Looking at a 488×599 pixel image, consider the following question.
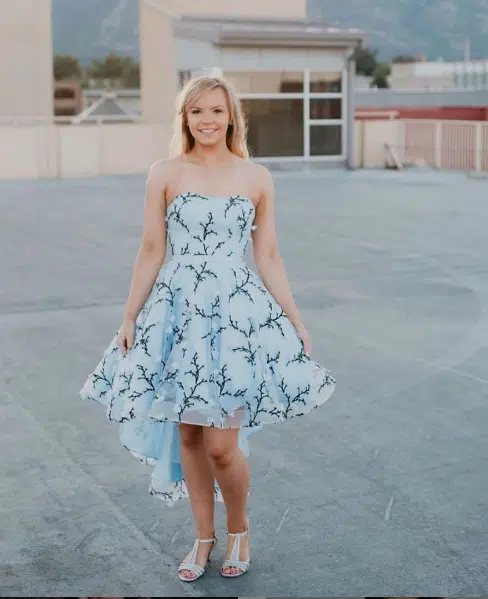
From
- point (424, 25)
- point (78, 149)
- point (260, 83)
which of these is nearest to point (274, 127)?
point (260, 83)

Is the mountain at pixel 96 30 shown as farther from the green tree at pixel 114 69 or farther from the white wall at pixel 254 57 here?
the white wall at pixel 254 57

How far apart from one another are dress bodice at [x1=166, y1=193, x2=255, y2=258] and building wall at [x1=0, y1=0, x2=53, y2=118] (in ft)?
109

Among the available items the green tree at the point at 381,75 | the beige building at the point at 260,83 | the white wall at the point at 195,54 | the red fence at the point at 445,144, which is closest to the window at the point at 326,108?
the beige building at the point at 260,83

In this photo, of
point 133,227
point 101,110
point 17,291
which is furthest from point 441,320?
point 101,110

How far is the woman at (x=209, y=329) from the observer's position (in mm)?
3756

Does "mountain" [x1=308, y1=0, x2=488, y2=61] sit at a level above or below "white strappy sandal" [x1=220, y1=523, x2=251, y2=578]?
above

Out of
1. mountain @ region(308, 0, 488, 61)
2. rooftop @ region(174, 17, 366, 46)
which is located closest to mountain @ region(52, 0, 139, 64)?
mountain @ region(308, 0, 488, 61)

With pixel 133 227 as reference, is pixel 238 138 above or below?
above

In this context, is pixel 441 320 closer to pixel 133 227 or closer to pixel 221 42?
pixel 133 227

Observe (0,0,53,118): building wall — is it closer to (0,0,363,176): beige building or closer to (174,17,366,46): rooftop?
(0,0,363,176): beige building

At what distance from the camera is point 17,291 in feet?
34.7

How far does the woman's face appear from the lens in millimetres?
3834

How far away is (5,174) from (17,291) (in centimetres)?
1687

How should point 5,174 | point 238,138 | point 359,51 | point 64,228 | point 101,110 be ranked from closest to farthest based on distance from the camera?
point 238,138 → point 64,228 → point 5,174 → point 359,51 → point 101,110
